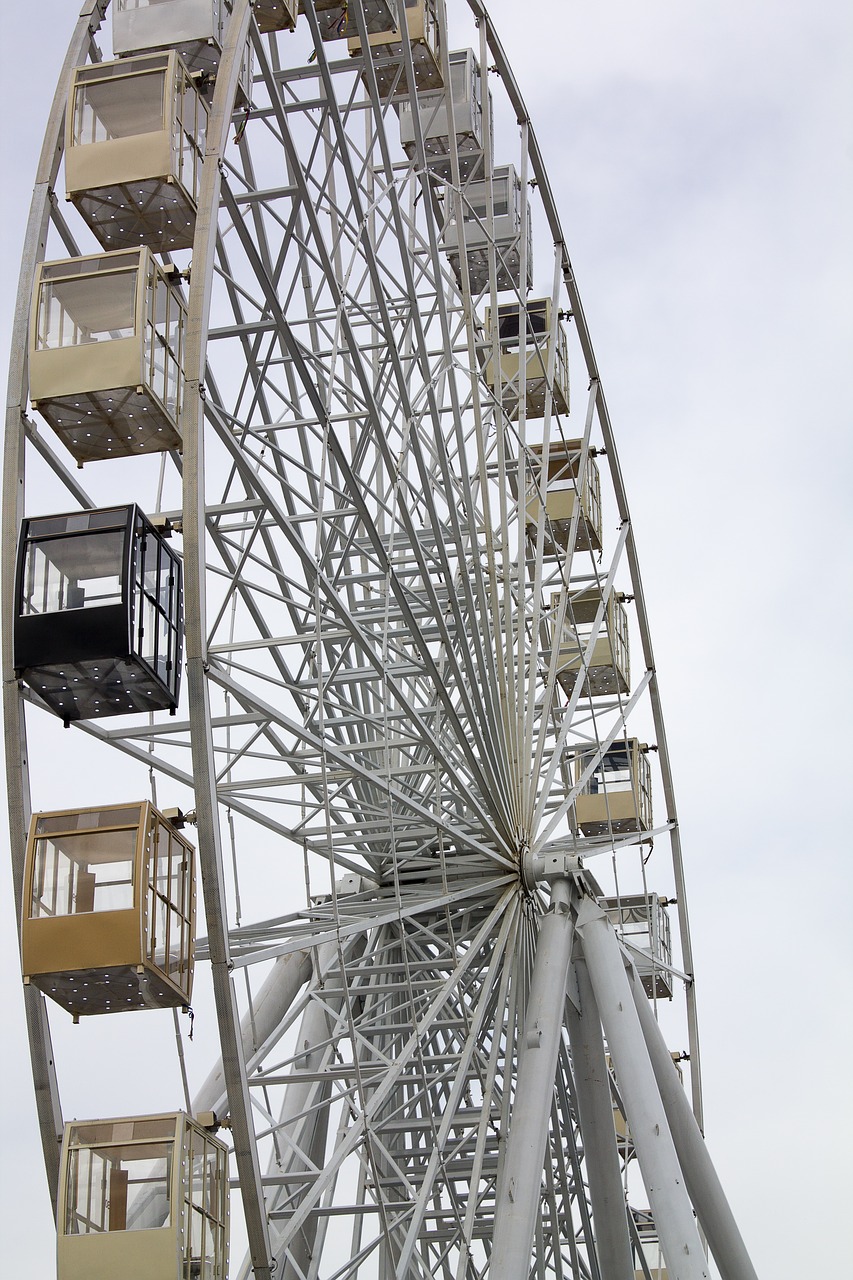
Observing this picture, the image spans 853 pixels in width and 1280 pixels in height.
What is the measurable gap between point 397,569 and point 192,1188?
25.8 ft

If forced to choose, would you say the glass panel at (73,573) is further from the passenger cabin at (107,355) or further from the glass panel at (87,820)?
the glass panel at (87,820)

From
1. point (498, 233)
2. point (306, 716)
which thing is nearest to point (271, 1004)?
point (306, 716)

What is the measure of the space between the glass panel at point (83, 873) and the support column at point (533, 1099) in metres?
4.78

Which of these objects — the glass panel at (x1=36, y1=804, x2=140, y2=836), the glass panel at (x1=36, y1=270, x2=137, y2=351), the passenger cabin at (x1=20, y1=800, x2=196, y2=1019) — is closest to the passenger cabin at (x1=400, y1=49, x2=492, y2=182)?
the glass panel at (x1=36, y1=270, x2=137, y2=351)

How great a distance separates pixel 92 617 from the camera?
13344 millimetres

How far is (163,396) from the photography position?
14164 mm

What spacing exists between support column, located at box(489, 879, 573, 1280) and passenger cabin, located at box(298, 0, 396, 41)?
870cm

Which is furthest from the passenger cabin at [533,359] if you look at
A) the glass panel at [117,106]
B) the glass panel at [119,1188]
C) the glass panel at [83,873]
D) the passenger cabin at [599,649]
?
the glass panel at [119,1188]

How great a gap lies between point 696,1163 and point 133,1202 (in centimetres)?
824

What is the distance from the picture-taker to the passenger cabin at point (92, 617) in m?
13.3

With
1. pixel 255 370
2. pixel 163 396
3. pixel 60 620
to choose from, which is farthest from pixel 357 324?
pixel 60 620

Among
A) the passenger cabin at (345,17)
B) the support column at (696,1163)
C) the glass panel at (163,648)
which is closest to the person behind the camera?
the glass panel at (163,648)

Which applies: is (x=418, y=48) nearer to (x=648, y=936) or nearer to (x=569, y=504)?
(x=569, y=504)

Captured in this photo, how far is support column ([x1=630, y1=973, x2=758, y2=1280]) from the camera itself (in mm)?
19297
